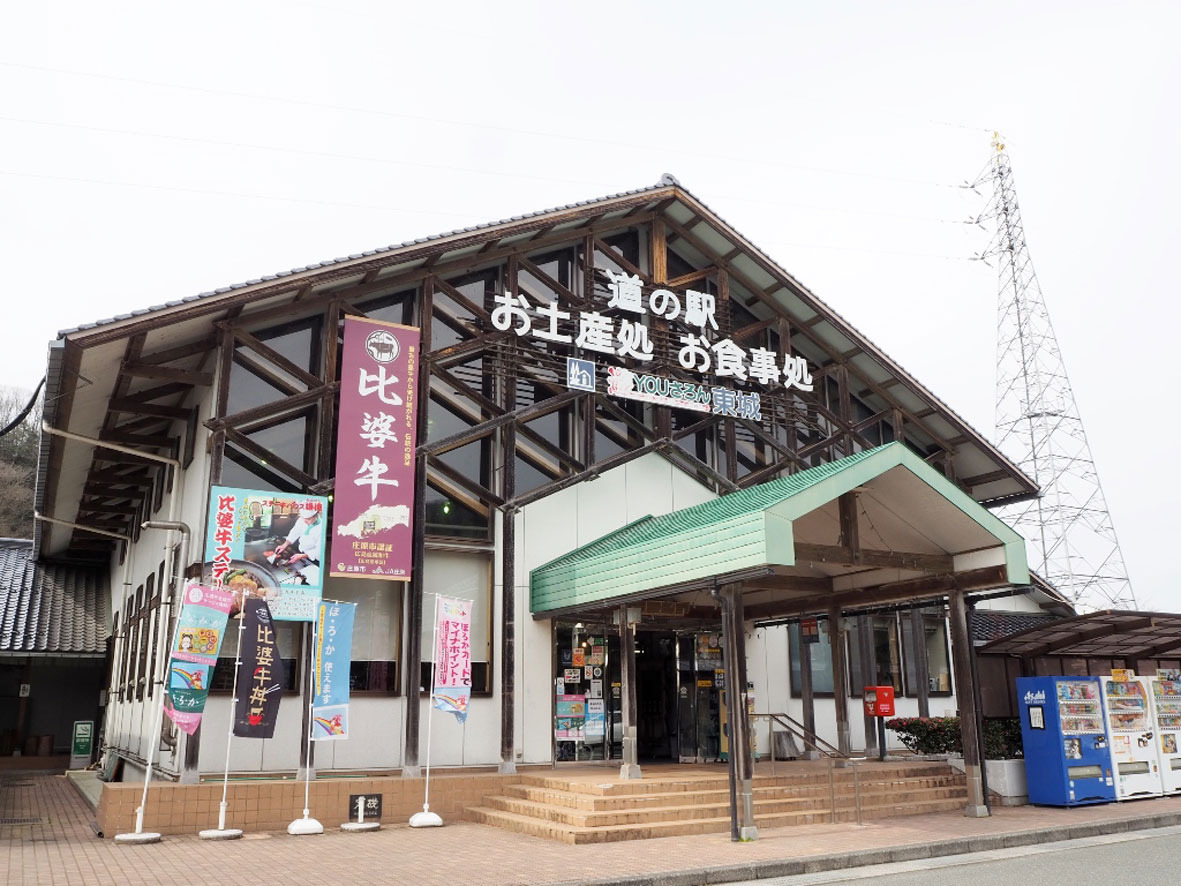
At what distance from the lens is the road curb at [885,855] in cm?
802

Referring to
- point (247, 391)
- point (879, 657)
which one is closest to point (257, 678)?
point (247, 391)

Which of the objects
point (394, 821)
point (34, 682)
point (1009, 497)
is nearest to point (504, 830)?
point (394, 821)

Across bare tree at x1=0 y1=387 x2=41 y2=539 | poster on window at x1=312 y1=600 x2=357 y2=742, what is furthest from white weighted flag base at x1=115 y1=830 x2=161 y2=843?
bare tree at x1=0 y1=387 x2=41 y2=539

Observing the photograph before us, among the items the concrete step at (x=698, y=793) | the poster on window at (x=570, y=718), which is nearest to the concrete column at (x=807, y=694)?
the concrete step at (x=698, y=793)

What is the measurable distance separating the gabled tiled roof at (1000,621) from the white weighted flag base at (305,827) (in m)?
12.6

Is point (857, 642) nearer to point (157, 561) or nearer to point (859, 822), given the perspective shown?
point (859, 822)

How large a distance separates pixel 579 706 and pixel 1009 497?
997 cm

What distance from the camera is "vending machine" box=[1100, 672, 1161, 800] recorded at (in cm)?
1302

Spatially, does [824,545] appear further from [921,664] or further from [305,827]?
[921,664]

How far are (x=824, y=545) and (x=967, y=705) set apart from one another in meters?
3.04

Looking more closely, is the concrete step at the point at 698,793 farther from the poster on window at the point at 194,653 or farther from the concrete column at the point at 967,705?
the poster on window at the point at 194,653

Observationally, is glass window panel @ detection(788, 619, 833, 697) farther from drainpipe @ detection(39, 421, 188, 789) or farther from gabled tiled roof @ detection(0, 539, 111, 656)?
gabled tiled roof @ detection(0, 539, 111, 656)

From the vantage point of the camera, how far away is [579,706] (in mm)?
13641

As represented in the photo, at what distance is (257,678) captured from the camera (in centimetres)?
1041
